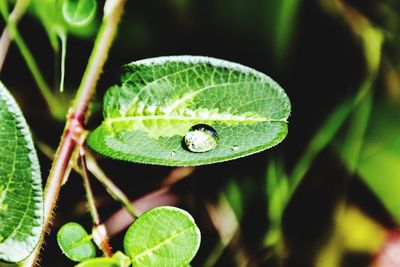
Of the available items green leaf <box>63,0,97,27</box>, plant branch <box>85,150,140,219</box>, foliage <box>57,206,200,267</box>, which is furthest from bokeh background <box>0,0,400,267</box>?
foliage <box>57,206,200,267</box>

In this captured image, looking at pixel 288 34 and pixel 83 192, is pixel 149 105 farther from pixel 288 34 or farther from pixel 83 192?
pixel 288 34

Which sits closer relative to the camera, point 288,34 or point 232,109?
point 232,109

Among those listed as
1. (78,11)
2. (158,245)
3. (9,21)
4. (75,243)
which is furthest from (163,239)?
(9,21)

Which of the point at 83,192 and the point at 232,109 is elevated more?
the point at 232,109

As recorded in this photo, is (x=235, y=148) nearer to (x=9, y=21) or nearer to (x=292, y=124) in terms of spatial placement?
(x=292, y=124)

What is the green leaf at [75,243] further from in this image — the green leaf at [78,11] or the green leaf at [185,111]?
the green leaf at [78,11]

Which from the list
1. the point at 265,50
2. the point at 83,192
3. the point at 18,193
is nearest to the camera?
the point at 18,193

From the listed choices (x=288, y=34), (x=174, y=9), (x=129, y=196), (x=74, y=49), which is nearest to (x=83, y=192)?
(x=129, y=196)

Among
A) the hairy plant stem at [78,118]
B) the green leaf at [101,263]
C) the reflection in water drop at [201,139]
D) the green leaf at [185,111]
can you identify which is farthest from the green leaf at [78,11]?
the green leaf at [101,263]

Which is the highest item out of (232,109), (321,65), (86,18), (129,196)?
(86,18)

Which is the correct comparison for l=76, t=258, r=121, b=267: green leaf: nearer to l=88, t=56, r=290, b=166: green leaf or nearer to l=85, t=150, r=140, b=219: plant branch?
l=88, t=56, r=290, b=166: green leaf
